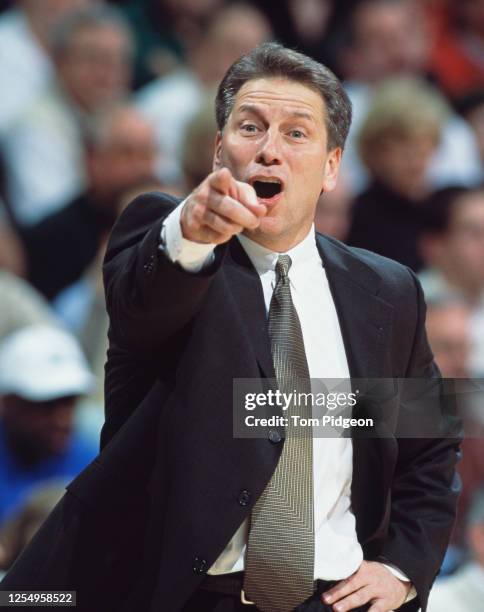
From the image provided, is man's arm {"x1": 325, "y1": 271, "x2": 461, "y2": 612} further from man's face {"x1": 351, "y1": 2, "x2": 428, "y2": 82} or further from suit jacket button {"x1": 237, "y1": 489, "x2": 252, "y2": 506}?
man's face {"x1": 351, "y1": 2, "x2": 428, "y2": 82}

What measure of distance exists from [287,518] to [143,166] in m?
3.15

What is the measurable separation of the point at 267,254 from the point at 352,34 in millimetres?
4254

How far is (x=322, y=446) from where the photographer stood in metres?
1.99

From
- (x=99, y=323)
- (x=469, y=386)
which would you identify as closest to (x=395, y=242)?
(x=99, y=323)

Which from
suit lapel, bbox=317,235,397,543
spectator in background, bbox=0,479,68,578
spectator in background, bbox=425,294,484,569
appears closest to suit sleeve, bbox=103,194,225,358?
suit lapel, bbox=317,235,397,543

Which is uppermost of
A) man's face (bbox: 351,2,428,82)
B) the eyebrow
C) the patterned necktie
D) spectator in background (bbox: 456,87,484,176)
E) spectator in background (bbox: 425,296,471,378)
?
man's face (bbox: 351,2,428,82)

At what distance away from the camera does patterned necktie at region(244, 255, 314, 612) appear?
6.24ft

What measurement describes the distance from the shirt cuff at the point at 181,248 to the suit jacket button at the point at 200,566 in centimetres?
46

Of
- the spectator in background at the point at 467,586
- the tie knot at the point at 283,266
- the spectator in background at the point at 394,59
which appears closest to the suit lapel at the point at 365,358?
the tie knot at the point at 283,266

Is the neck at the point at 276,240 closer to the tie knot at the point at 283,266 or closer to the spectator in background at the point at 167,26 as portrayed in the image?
the tie knot at the point at 283,266

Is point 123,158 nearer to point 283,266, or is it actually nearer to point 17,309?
point 17,309

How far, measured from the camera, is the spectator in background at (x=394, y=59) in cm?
583

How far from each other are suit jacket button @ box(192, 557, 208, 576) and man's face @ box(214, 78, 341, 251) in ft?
1.82

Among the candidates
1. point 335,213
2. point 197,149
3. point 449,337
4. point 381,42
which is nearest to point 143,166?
point 197,149
